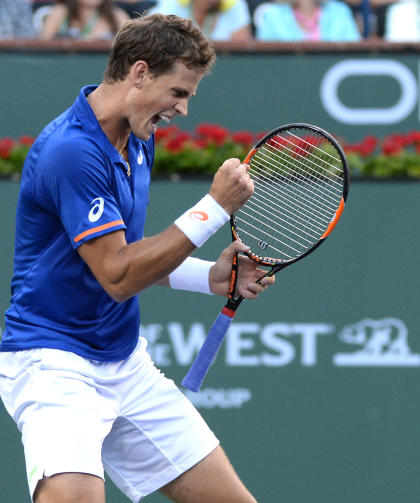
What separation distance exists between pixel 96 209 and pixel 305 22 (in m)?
3.69

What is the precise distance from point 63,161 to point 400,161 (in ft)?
8.10

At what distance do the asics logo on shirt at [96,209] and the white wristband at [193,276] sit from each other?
68 cm

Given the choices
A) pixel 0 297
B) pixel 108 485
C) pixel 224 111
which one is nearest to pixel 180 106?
pixel 0 297

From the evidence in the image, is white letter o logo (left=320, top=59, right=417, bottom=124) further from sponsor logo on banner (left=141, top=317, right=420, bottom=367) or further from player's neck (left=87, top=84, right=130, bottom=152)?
player's neck (left=87, top=84, right=130, bottom=152)

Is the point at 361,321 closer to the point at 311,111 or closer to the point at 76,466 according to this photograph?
the point at 311,111

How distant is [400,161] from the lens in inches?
188

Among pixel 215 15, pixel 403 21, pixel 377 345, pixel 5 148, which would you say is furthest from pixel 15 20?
pixel 377 345

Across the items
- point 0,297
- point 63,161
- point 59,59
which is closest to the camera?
point 63,161

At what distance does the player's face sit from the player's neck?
0.05 meters

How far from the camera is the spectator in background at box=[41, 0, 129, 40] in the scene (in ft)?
19.9

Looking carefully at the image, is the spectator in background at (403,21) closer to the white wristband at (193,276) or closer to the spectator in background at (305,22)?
the spectator in background at (305,22)

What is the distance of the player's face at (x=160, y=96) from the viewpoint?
2.80 meters

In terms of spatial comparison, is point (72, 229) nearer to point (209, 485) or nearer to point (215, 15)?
point (209, 485)

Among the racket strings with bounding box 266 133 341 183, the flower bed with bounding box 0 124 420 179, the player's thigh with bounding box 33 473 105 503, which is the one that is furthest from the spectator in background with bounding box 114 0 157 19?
the player's thigh with bounding box 33 473 105 503
